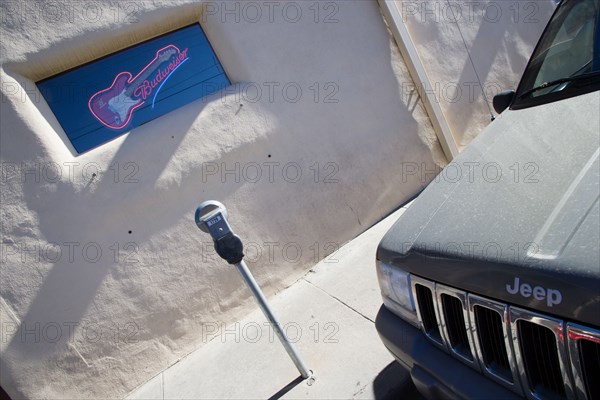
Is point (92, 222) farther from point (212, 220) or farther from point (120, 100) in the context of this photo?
point (212, 220)

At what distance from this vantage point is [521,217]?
163 centimetres

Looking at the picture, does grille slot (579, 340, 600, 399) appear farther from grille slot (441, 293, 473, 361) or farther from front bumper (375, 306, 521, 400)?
grille slot (441, 293, 473, 361)

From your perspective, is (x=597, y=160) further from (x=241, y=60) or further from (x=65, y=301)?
(x=65, y=301)

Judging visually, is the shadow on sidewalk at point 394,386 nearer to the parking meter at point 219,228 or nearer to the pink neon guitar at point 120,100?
the parking meter at point 219,228

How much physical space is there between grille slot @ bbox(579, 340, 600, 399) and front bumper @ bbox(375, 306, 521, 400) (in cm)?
29

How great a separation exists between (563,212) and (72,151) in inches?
144

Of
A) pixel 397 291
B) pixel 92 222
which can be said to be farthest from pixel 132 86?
pixel 397 291

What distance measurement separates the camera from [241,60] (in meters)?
4.31

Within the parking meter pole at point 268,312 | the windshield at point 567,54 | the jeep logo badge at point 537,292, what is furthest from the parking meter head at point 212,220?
the windshield at point 567,54

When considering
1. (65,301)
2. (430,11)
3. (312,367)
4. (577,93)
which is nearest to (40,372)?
(65,301)

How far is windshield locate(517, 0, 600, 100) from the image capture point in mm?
2217

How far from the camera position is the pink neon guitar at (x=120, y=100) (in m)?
3.87

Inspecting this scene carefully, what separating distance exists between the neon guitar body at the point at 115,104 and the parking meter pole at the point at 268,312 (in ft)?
6.80

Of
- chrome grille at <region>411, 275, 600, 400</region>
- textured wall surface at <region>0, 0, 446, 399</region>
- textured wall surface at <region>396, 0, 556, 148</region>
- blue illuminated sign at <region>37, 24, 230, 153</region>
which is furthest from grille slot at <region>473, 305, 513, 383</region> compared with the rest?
textured wall surface at <region>396, 0, 556, 148</region>
